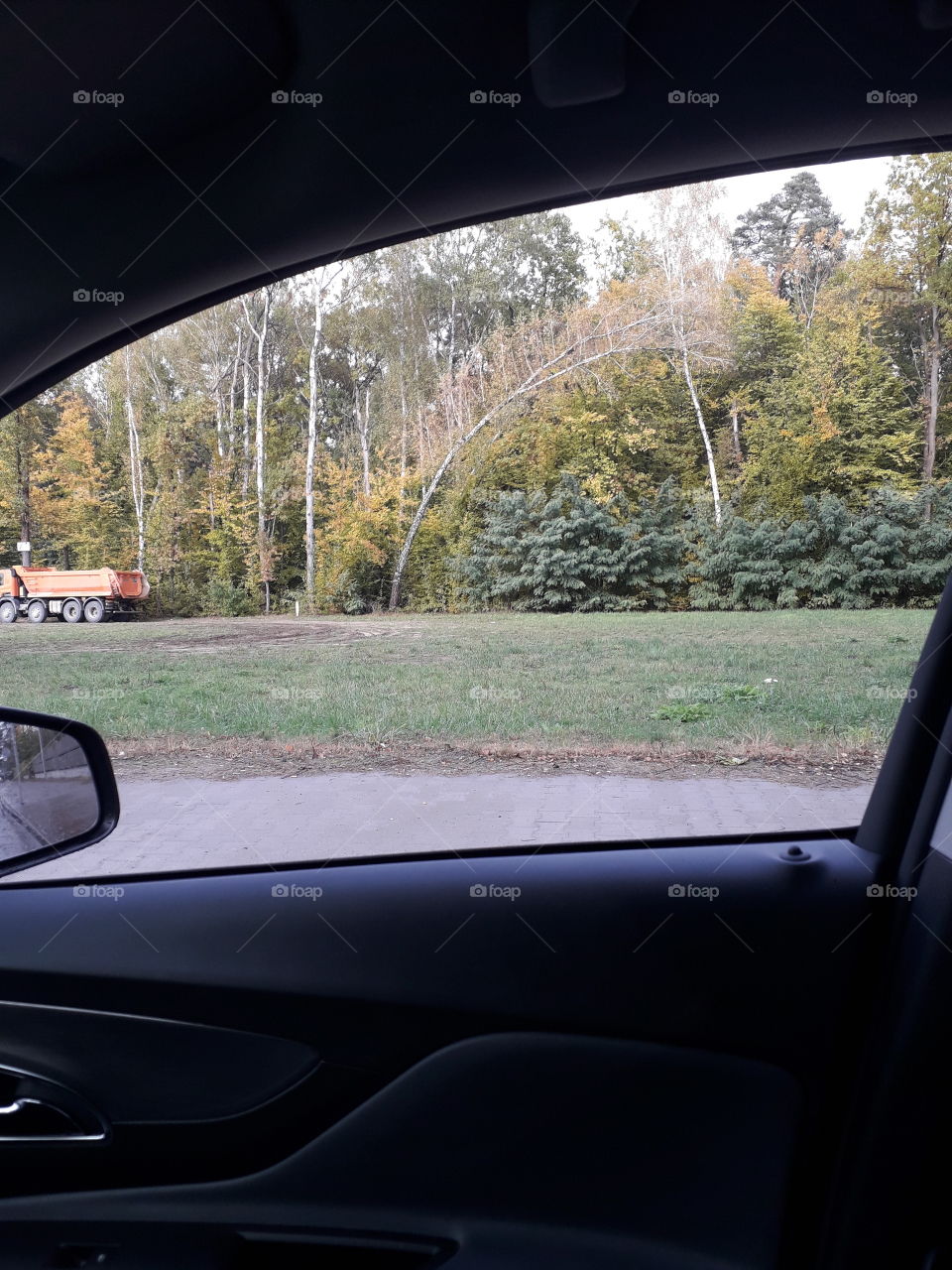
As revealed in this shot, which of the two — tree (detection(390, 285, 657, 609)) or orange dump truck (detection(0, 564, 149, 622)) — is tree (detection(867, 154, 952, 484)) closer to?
tree (detection(390, 285, 657, 609))

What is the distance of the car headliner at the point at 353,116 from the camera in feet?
4.04

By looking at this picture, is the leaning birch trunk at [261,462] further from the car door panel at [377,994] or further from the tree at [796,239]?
the tree at [796,239]

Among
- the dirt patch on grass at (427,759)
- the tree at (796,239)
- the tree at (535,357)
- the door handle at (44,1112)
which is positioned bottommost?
the door handle at (44,1112)

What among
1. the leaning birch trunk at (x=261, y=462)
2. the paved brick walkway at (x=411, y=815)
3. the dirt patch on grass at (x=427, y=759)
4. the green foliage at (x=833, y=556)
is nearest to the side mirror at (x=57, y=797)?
the paved brick walkway at (x=411, y=815)

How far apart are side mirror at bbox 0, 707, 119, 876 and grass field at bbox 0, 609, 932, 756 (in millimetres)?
303

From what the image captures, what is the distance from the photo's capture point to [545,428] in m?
1.87

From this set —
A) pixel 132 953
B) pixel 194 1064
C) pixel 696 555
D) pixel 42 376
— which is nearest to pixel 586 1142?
pixel 194 1064

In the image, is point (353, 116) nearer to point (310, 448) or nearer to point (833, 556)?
point (310, 448)

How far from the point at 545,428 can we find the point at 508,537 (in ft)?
0.74

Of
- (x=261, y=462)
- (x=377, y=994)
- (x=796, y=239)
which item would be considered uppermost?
(x=796, y=239)

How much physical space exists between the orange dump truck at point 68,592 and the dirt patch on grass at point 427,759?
286 mm

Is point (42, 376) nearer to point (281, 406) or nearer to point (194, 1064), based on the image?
point (281, 406)

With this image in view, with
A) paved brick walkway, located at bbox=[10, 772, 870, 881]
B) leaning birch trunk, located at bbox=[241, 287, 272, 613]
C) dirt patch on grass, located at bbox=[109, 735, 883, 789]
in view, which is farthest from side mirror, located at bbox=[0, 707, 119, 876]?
leaning birch trunk, located at bbox=[241, 287, 272, 613]

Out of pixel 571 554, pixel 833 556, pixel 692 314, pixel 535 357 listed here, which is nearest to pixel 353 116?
pixel 535 357
